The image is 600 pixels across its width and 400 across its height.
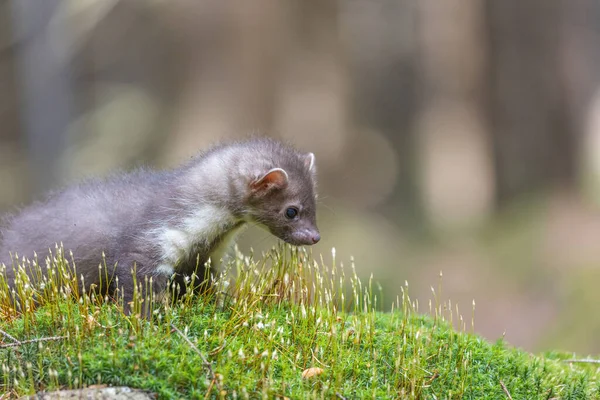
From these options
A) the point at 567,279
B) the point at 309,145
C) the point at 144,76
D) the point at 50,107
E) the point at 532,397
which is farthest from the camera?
the point at 144,76

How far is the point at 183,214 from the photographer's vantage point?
269 inches

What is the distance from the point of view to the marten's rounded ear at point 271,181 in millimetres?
6922

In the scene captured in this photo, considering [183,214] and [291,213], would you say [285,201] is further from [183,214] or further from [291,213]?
[183,214]

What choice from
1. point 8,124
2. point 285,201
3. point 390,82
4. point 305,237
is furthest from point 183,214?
point 390,82

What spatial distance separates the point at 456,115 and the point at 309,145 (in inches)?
185

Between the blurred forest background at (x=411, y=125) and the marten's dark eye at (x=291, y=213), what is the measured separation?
5.79 m

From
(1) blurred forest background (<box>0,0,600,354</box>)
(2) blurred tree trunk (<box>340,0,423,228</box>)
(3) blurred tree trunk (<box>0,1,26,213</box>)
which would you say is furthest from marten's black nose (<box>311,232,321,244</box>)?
(3) blurred tree trunk (<box>0,1,26,213</box>)

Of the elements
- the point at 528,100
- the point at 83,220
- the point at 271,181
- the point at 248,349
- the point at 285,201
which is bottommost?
the point at 248,349

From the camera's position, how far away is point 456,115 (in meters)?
20.2

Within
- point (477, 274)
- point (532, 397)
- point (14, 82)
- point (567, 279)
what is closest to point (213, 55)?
point (477, 274)

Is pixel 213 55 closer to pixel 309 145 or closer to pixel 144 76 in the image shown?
pixel 309 145

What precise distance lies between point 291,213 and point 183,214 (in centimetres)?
106

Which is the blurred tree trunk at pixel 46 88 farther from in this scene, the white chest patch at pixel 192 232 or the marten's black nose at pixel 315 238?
the marten's black nose at pixel 315 238

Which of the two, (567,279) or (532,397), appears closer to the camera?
(532,397)
